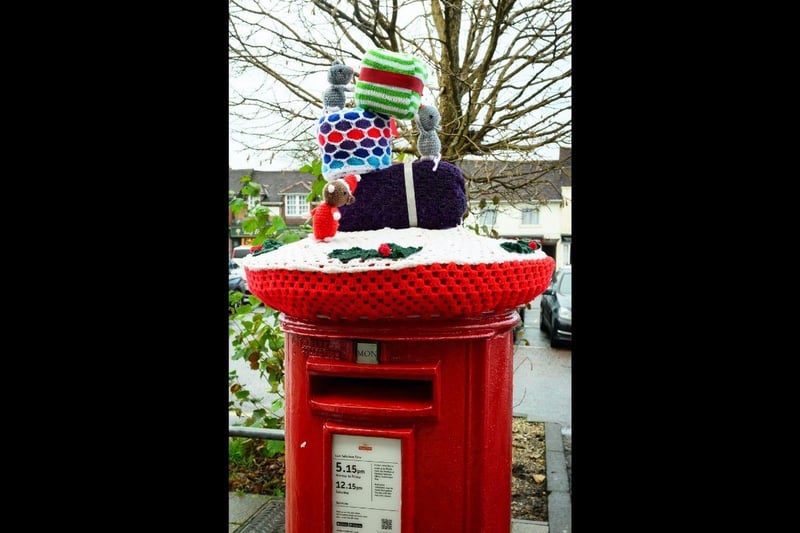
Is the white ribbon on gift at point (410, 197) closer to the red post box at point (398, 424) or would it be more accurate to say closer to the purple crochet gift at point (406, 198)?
the purple crochet gift at point (406, 198)

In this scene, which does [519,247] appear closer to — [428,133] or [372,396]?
[428,133]

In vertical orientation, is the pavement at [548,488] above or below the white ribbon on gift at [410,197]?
below

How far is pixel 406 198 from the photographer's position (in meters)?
1.54

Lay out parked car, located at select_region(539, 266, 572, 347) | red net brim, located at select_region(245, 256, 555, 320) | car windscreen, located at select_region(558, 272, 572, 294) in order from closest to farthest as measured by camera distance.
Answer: red net brim, located at select_region(245, 256, 555, 320), parked car, located at select_region(539, 266, 572, 347), car windscreen, located at select_region(558, 272, 572, 294)

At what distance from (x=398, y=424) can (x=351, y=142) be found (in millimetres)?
814

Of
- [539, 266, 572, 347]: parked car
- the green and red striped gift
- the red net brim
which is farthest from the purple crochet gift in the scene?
[539, 266, 572, 347]: parked car

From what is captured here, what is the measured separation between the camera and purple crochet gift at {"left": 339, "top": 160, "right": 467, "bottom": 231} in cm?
155

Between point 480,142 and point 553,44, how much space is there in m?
0.80

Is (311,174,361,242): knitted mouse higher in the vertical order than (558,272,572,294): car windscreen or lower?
higher

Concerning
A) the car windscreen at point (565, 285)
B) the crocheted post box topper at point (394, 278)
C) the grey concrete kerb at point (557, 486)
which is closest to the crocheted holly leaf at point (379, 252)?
the crocheted post box topper at point (394, 278)

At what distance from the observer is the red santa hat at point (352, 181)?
1.50 metres

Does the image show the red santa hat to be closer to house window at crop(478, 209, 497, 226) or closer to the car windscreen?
house window at crop(478, 209, 497, 226)

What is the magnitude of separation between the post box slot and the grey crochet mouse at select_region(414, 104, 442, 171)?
69cm

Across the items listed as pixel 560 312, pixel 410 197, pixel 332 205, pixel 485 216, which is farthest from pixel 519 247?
pixel 560 312
